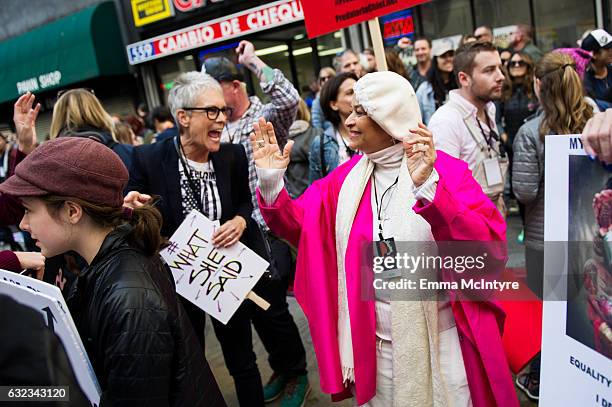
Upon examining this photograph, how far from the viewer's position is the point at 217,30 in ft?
Result: 41.4

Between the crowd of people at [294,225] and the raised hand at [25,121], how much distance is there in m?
0.01

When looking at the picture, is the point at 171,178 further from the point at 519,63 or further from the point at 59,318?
the point at 519,63

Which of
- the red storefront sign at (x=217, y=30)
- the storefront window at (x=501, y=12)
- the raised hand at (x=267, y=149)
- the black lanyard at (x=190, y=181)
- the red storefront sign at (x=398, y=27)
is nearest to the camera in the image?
the raised hand at (x=267, y=149)

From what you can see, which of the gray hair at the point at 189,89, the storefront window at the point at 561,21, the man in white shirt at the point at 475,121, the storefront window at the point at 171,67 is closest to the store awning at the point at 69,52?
the storefront window at the point at 171,67

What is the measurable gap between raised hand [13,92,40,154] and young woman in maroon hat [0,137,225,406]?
4.77ft

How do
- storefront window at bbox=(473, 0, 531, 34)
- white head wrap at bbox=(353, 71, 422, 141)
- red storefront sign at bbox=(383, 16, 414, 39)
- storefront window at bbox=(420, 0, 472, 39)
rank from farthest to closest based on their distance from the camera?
red storefront sign at bbox=(383, 16, 414, 39) → storefront window at bbox=(420, 0, 472, 39) → storefront window at bbox=(473, 0, 531, 34) → white head wrap at bbox=(353, 71, 422, 141)

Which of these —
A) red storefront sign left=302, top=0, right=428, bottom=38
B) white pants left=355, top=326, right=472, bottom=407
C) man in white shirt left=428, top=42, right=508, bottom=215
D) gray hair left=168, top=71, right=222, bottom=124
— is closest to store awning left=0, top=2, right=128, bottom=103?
gray hair left=168, top=71, right=222, bottom=124

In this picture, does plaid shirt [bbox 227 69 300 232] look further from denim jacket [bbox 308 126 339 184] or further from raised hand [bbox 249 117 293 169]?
raised hand [bbox 249 117 293 169]

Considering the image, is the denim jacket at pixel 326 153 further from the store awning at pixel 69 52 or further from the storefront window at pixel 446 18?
the store awning at pixel 69 52

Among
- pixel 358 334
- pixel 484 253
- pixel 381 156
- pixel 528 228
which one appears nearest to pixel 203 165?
pixel 381 156

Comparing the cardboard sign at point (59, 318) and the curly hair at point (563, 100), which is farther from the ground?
the curly hair at point (563, 100)

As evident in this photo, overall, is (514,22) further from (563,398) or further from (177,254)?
(563,398)

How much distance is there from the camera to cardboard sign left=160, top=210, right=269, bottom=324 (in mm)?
2848

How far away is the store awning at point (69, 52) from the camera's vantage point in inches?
565
